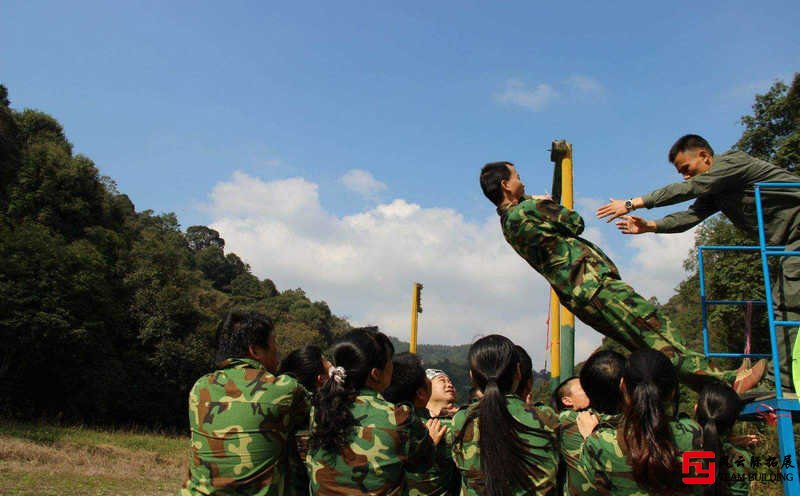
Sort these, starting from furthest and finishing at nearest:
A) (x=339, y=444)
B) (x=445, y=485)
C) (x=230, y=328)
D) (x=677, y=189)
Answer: (x=677, y=189) < (x=230, y=328) < (x=445, y=485) < (x=339, y=444)

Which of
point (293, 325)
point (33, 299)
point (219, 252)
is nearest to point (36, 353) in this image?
point (33, 299)

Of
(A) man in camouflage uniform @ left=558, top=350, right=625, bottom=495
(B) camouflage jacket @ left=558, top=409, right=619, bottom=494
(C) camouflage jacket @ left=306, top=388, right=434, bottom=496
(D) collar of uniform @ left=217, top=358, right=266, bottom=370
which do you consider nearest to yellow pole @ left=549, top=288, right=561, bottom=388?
(A) man in camouflage uniform @ left=558, top=350, right=625, bottom=495

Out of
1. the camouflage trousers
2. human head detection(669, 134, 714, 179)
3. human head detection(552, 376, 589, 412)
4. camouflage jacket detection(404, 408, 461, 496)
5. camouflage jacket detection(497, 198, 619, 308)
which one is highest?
human head detection(669, 134, 714, 179)

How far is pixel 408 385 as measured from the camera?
3.90m

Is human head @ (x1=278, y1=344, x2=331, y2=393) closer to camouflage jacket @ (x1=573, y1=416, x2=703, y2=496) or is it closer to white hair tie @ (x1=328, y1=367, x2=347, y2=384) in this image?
white hair tie @ (x1=328, y1=367, x2=347, y2=384)

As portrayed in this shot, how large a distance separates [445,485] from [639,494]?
102 cm

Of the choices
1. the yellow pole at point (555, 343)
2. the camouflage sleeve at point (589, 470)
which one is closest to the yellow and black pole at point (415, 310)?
the yellow pole at point (555, 343)

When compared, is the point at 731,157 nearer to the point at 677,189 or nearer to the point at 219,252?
the point at 677,189

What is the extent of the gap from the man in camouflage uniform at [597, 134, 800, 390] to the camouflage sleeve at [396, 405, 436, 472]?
5.93ft

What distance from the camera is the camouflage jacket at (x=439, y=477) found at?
3.30 meters

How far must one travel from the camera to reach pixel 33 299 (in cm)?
2983

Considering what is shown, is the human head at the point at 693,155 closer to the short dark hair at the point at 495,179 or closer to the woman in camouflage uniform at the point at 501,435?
the short dark hair at the point at 495,179

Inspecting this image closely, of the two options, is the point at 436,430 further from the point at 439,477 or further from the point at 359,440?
the point at 359,440

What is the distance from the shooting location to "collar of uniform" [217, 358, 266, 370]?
355 centimetres
